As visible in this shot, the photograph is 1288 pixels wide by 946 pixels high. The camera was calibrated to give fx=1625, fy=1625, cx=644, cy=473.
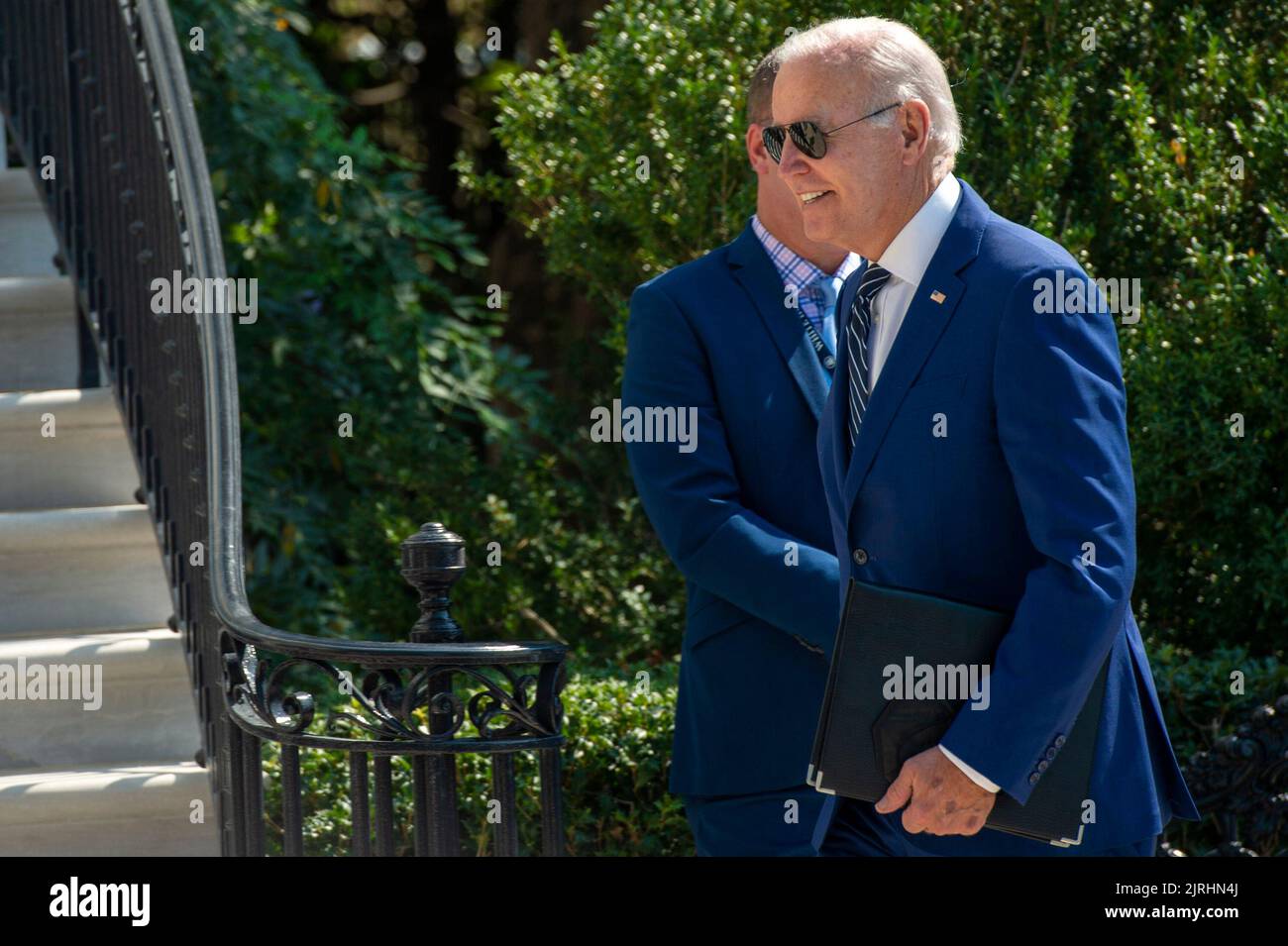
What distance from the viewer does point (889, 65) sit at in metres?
2.51

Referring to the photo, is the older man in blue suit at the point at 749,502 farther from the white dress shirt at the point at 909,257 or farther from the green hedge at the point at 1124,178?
the green hedge at the point at 1124,178

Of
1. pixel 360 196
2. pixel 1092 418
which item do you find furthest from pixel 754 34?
pixel 1092 418

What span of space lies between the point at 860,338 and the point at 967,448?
1.02ft

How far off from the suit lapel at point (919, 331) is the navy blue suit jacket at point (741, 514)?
0.54 metres

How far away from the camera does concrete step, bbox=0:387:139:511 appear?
4.66 metres

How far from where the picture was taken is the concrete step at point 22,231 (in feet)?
18.5

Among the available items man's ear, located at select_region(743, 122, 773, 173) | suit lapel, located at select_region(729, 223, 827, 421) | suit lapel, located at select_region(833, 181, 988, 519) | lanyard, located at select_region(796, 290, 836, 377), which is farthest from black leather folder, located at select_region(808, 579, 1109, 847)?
man's ear, located at select_region(743, 122, 773, 173)

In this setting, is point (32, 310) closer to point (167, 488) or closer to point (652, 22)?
point (167, 488)

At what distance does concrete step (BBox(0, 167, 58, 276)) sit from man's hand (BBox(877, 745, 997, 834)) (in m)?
4.21

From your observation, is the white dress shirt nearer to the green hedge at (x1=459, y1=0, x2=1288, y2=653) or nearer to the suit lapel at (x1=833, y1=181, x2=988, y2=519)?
the suit lapel at (x1=833, y1=181, x2=988, y2=519)

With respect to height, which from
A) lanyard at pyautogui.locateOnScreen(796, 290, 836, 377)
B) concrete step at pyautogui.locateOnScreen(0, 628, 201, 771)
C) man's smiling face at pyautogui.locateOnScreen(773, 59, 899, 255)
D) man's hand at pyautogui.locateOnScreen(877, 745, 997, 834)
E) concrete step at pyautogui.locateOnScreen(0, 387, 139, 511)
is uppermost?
man's smiling face at pyautogui.locateOnScreen(773, 59, 899, 255)

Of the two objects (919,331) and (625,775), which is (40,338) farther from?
(919,331)

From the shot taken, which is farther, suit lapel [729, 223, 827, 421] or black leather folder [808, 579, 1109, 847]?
suit lapel [729, 223, 827, 421]
